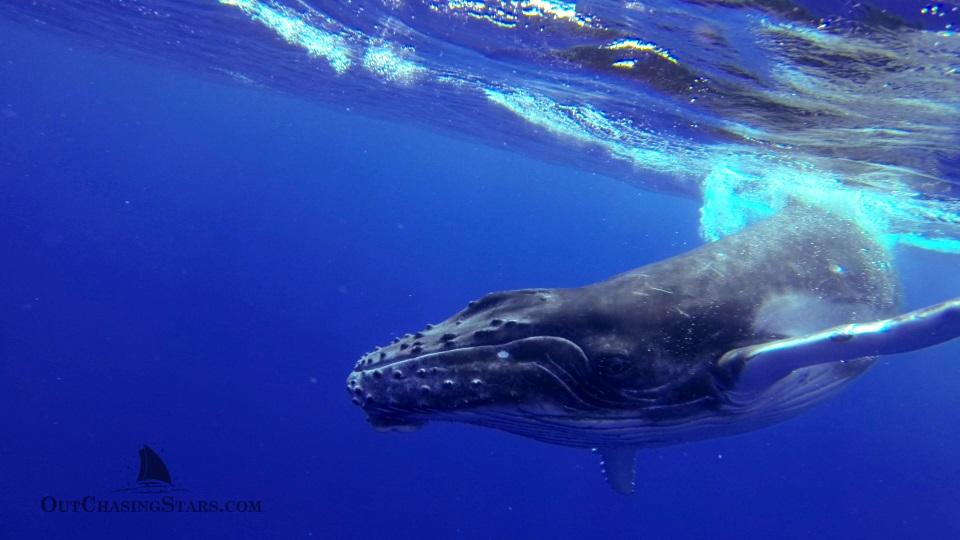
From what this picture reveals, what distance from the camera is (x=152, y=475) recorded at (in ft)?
81.6

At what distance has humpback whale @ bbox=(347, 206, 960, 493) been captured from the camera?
4859 millimetres

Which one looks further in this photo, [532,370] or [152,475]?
[152,475]

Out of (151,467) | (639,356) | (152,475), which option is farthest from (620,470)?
(152,475)

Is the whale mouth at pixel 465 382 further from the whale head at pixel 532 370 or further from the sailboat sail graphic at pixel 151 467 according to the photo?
the sailboat sail graphic at pixel 151 467

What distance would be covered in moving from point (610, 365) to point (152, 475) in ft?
84.7

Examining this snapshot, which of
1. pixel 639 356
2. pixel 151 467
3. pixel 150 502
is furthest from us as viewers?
pixel 150 502

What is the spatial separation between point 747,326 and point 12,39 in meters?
75.9

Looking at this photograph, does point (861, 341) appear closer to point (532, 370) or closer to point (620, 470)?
point (532, 370)

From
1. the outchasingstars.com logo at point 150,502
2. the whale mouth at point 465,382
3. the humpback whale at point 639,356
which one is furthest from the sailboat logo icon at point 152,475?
Result: the humpback whale at point 639,356

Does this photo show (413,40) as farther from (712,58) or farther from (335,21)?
(712,58)

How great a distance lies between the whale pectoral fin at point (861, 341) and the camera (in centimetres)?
443

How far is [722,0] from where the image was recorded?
8414mm

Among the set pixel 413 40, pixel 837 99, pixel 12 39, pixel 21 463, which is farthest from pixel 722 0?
pixel 12 39

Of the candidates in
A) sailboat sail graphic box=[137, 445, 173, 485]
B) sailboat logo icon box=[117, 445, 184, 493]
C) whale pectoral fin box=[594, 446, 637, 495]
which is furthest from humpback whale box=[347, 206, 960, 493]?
sailboat logo icon box=[117, 445, 184, 493]
